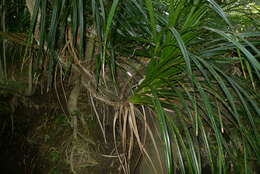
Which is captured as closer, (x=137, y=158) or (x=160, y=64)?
(x=160, y=64)

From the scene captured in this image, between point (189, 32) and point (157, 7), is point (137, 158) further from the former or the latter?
point (157, 7)

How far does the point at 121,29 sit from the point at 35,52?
0.34 m

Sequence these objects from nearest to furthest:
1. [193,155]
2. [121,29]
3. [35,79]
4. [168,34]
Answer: [193,155], [168,34], [121,29], [35,79]

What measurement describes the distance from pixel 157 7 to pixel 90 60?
0.33 metres

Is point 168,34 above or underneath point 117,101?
above

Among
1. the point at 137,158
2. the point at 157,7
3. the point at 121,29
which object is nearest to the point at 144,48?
the point at 121,29

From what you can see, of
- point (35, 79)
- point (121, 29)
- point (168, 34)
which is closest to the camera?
point (168, 34)

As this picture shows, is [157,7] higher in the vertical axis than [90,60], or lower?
higher

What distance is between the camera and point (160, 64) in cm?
65

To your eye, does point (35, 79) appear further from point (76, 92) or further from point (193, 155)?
point (193, 155)

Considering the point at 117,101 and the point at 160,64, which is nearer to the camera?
the point at 160,64

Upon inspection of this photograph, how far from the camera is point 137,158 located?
0.81 m

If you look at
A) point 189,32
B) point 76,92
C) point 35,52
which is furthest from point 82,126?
point 189,32

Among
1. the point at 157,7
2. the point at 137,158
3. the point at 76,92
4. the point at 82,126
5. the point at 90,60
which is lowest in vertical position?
the point at 137,158
